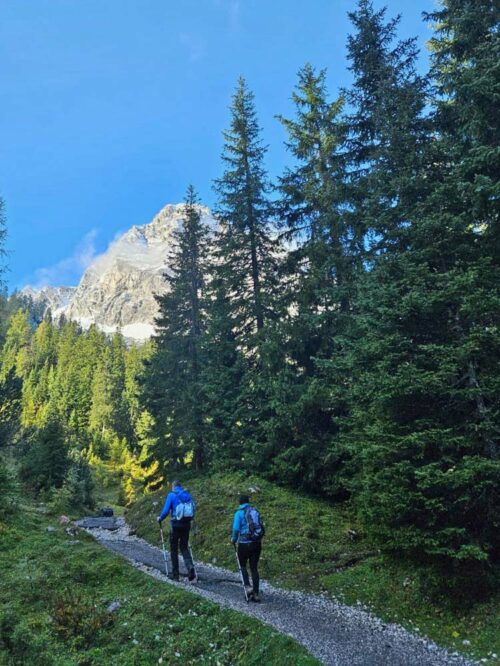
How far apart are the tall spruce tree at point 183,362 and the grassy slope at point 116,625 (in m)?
12.9

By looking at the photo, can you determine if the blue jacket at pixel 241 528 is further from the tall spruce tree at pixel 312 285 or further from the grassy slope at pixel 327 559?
the tall spruce tree at pixel 312 285

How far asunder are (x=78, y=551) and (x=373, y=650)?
9682 millimetres

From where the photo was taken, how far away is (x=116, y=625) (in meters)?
8.08

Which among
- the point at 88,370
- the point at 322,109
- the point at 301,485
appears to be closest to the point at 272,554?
the point at 301,485

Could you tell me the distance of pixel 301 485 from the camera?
16.3 m

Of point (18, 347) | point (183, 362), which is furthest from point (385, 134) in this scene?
point (18, 347)

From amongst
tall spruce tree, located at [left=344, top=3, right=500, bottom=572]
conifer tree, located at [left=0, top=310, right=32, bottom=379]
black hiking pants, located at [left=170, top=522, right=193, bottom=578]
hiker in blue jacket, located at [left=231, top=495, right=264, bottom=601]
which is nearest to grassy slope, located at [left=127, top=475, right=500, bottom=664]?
tall spruce tree, located at [left=344, top=3, right=500, bottom=572]

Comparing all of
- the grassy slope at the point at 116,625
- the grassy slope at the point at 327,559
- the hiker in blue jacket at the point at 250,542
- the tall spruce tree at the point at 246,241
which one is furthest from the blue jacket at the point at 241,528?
the tall spruce tree at the point at 246,241

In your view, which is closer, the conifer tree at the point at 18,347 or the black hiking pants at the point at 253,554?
the black hiking pants at the point at 253,554

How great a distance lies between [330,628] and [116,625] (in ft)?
13.6

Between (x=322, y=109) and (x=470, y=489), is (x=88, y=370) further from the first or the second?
(x=470, y=489)

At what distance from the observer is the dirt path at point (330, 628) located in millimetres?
6340

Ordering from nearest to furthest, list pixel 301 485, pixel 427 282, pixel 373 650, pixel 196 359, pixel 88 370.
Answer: pixel 373 650 → pixel 427 282 → pixel 301 485 → pixel 196 359 → pixel 88 370

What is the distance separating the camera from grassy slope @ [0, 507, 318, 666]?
6781mm
